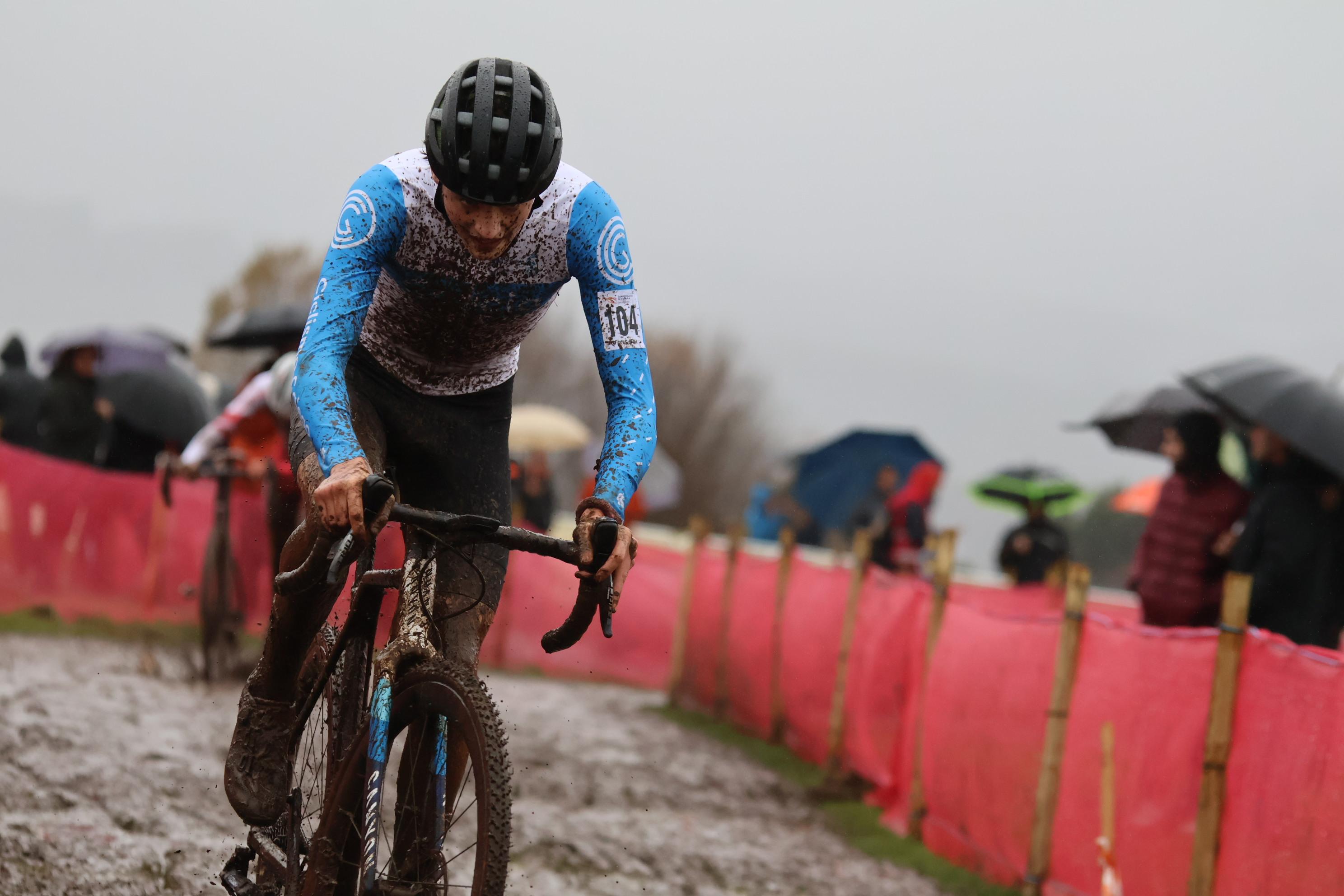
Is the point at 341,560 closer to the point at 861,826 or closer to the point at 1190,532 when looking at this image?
the point at 1190,532

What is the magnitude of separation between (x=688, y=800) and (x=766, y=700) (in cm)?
303

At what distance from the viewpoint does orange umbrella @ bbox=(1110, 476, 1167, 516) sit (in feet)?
48.1

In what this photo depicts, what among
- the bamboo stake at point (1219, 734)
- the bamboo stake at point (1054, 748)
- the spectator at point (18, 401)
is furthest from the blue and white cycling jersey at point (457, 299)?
the spectator at point (18, 401)

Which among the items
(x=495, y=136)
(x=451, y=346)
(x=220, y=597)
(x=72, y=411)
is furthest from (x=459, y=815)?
(x=72, y=411)

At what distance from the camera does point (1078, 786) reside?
6.71 metres

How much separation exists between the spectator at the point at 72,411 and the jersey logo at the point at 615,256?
11.0 meters

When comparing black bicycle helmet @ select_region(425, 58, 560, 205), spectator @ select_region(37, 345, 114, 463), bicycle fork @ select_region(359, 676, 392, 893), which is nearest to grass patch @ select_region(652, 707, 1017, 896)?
bicycle fork @ select_region(359, 676, 392, 893)

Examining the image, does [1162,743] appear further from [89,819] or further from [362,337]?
[89,819]

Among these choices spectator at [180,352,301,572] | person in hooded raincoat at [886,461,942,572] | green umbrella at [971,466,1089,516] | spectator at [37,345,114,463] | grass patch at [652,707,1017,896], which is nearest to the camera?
grass patch at [652,707,1017,896]

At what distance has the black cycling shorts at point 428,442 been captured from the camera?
4.21m

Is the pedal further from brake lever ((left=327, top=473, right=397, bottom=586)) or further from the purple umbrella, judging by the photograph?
the purple umbrella

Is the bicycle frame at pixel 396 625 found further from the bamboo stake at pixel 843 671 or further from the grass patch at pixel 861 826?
the bamboo stake at pixel 843 671

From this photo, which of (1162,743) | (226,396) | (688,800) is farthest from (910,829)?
(226,396)

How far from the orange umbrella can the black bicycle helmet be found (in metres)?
11.8
